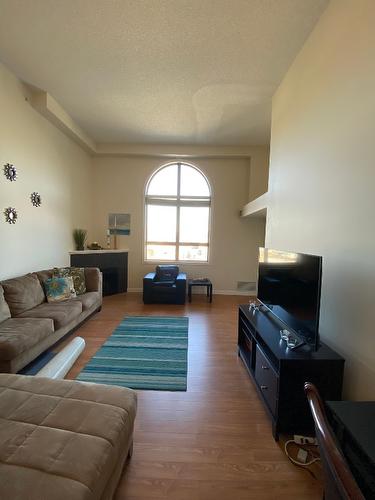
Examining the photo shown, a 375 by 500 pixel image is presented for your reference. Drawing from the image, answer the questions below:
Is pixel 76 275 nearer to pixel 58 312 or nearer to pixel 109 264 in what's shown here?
pixel 58 312

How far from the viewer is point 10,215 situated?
3.17 meters

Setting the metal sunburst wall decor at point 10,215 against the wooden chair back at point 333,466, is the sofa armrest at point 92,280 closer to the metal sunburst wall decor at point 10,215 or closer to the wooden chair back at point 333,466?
the metal sunburst wall decor at point 10,215

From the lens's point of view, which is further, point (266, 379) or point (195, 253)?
point (195, 253)

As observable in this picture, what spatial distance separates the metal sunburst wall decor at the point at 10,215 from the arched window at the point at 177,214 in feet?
9.84

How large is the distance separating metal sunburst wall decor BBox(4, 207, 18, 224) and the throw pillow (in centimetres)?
93

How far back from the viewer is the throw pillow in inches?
136

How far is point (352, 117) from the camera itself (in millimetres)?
1727

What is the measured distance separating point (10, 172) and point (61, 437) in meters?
3.22

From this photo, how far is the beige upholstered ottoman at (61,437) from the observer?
93 centimetres

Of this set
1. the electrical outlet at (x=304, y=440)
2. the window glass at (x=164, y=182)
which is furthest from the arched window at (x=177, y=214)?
the electrical outlet at (x=304, y=440)

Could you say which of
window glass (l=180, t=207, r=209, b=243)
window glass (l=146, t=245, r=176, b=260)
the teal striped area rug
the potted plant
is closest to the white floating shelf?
window glass (l=180, t=207, r=209, b=243)

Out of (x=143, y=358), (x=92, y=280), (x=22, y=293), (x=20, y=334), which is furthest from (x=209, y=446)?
(x=92, y=280)

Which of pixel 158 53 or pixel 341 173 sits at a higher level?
pixel 158 53

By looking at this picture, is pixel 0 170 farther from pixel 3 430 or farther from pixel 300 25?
pixel 300 25
